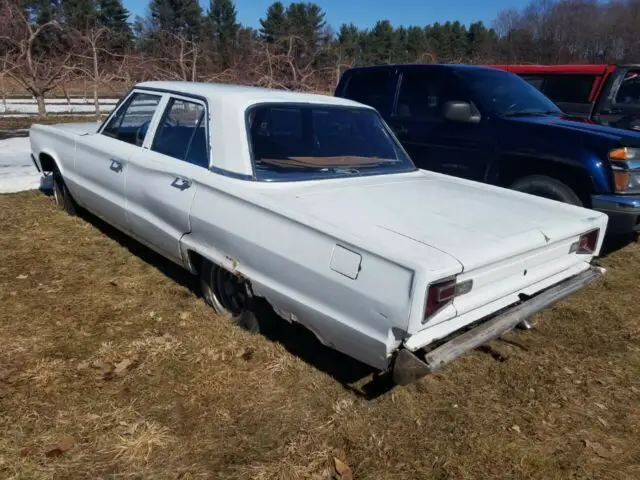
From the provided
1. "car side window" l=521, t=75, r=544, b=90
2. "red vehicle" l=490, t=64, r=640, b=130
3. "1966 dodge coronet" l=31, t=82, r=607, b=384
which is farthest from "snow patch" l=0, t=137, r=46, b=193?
"red vehicle" l=490, t=64, r=640, b=130

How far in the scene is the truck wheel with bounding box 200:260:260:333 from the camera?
3361mm

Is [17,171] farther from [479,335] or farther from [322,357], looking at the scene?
[479,335]

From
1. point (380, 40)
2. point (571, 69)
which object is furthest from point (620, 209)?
point (380, 40)

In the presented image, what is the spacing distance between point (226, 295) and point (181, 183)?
2.62 ft

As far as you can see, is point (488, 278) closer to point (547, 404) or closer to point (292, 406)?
point (547, 404)

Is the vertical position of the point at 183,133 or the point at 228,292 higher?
the point at 183,133

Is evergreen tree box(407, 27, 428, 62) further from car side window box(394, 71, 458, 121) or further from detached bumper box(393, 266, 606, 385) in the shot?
detached bumper box(393, 266, 606, 385)

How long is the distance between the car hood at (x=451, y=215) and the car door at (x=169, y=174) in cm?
80

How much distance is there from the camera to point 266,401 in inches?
A: 112

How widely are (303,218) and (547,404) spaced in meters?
1.74

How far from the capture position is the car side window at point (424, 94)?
5.56 metres

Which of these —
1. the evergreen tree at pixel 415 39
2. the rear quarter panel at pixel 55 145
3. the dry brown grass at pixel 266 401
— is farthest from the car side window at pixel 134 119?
the evergreen tree at pixel 415 39

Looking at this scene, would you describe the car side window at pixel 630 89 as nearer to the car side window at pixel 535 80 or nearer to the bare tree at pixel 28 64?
the car side window at pixel 535 80

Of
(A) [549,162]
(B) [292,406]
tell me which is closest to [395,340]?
(B) [292,406]
